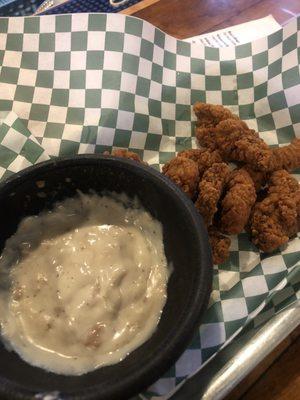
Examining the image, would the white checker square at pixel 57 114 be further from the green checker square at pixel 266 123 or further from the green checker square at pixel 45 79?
the green checker square at pixel 266 123

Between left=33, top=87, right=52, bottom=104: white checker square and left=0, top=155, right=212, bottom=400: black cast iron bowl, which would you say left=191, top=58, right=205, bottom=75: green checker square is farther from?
left=0, top=155, right=212, bottom=400: black cast iron bowl

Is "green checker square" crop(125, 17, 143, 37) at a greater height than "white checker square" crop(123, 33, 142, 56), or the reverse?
"green checker square" crop(125, 17, 143, 37)

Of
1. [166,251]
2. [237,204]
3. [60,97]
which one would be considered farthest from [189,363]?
[60,97]

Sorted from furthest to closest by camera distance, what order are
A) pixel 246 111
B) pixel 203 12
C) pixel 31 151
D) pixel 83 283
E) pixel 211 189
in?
pixel 203 12 < pixel 246 111 < pixel 31 151 < pixel 211 189 < pixel 83 283

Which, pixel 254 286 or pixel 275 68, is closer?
pixel 254 286

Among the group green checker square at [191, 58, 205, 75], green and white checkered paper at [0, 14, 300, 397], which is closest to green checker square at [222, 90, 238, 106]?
green and white checkered paper at [0, 14, 300, 397]

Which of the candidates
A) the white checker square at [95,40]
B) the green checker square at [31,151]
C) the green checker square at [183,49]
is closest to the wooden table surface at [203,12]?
the green checker square at [183,49]

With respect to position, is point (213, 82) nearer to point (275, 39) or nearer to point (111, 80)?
point (275, 39)
